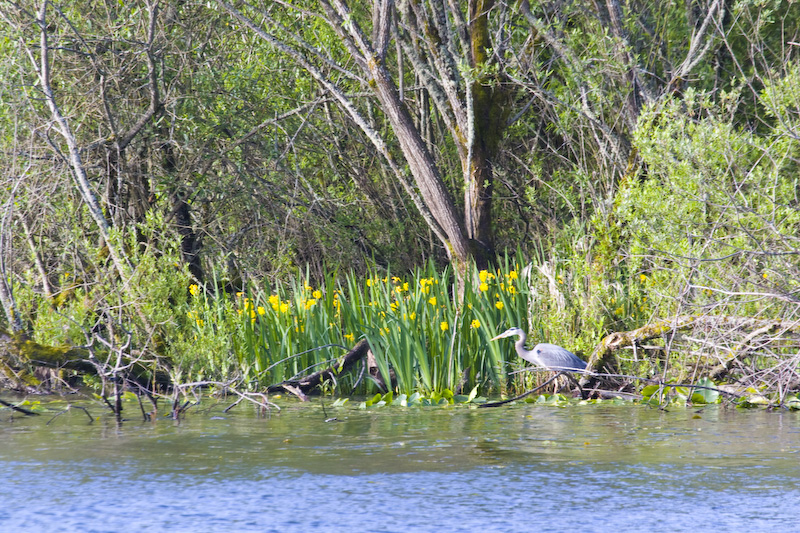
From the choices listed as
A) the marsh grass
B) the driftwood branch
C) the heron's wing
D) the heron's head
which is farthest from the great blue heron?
the driftwood branch

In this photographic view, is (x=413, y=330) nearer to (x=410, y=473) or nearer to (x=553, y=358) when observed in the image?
(x=553, y=358)

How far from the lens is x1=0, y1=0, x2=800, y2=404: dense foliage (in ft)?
20.1

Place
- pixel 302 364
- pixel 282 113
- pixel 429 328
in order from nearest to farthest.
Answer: pixel 429 328 < pixel 302 364 < pixel 282 113

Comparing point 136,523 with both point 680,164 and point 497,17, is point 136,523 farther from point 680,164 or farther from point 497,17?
point 497,17

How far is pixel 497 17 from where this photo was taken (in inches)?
328

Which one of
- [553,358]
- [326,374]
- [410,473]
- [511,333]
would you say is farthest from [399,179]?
[410,473]

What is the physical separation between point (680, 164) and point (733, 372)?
143 centimetres

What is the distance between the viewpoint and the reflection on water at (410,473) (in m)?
3.25

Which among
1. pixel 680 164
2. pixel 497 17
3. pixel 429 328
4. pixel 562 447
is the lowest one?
pixel 562 447

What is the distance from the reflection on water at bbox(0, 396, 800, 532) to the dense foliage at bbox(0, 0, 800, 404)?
35.8 inches

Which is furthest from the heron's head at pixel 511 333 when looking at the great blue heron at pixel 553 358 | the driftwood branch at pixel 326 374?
the driftwood branch at pixel 326 374

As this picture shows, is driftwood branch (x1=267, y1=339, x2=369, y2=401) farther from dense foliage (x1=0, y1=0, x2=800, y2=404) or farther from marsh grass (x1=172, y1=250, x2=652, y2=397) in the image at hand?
dense foliage (x1=0, y1=0, x2=800, y2=404)

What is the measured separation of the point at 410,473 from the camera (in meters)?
3.91

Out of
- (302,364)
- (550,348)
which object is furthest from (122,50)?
(550,348)
